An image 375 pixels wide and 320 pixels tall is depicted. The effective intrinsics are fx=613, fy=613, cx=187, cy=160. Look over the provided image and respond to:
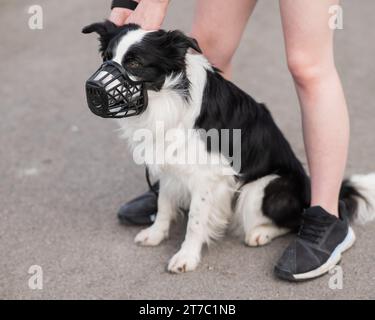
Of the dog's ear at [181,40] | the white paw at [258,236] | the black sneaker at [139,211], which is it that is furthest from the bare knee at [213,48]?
the white paw at [258,236]

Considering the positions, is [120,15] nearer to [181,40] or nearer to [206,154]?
[181,40]

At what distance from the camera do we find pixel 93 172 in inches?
167

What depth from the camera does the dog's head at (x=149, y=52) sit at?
2824 mm

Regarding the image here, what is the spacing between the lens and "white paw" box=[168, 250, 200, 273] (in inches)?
124

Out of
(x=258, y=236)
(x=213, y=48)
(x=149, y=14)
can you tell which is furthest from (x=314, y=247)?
(x=149, y=14)

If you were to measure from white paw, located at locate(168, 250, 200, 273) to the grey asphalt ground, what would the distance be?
0.05 metres

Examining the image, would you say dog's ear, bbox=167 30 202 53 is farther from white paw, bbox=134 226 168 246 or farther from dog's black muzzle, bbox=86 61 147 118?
white paw, bbox=134 226 168 246

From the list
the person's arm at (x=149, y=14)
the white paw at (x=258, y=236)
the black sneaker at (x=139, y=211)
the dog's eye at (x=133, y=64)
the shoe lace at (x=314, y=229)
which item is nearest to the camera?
the dog's eye at (x=133, y=64)

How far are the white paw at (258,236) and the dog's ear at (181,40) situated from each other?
3.59 ft

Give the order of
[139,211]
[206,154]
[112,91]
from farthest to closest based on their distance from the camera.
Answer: [139,211] → [206,154] → [112,91]

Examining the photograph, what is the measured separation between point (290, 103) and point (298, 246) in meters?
2.35

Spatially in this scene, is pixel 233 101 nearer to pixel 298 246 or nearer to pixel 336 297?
pixel 298 246

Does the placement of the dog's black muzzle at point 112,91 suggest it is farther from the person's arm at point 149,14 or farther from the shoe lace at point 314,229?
the shoe lace at point 314,229

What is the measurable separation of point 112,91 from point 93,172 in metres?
1.58
